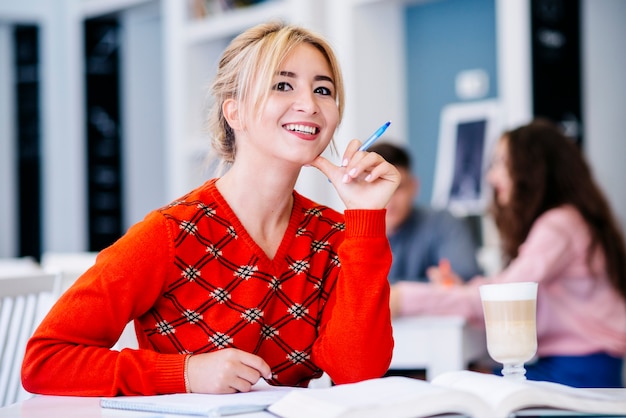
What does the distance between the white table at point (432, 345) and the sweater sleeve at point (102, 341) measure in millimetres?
1395

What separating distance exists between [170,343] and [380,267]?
393mm

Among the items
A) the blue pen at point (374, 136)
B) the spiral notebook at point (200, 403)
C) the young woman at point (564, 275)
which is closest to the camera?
the spiral notebook at point (200, 403)

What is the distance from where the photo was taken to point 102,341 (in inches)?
57.9

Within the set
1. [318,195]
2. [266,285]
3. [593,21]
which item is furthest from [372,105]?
[266,285]

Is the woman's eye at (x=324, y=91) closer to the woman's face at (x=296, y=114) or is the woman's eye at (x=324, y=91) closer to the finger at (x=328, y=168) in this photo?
the woman's face at (x=296, y=114)

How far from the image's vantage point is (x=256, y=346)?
1.59 metres

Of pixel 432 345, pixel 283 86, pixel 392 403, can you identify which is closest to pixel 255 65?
pixel 283 86

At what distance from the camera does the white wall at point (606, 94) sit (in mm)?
4105

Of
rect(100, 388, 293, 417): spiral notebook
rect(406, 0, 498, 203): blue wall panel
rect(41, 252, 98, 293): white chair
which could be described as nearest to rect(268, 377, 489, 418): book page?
rect(100, 388, 293, 417): spiral notebook

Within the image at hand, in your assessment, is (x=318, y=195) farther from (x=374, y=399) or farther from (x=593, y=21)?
(x=374, y=399)

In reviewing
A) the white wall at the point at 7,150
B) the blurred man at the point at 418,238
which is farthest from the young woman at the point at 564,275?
the white wall at the point at 7,150

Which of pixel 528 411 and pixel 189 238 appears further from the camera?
pixel 189 238

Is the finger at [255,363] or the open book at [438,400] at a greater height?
the open book at [438,400]

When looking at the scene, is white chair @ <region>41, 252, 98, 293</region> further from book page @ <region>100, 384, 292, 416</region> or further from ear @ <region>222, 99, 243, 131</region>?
book page @ <region>100, 384, 292, 416</region>
